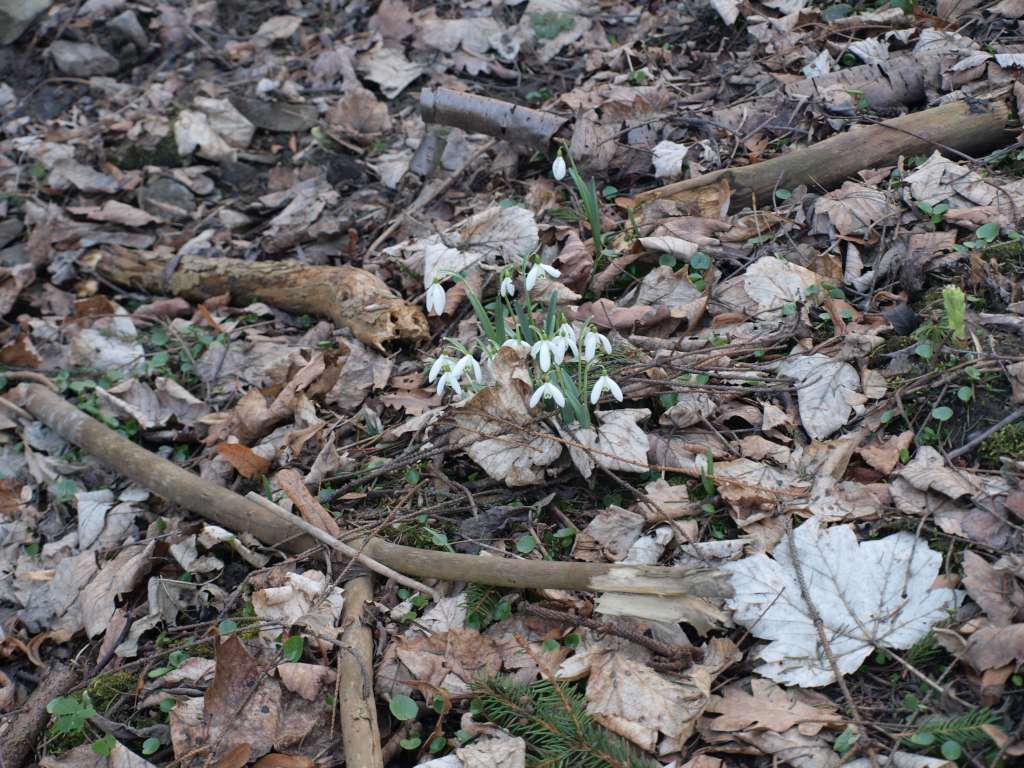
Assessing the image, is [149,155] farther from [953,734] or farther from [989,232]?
[953,734]

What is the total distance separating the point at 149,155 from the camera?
4.77m

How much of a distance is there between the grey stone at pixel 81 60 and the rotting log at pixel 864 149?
4040mm

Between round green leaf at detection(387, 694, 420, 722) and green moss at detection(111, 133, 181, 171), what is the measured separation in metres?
3.70

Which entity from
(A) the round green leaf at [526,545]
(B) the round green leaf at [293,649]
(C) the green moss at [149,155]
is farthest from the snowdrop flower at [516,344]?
(C) the green moss at [149,155]

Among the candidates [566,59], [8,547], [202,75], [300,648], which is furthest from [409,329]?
[202,75]

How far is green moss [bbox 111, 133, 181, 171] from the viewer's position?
4.75 metres

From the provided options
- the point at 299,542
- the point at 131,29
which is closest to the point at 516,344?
the point at 299,542

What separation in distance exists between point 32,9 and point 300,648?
5338mm

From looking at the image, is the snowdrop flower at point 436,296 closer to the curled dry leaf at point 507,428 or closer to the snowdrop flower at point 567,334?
the curled dry leaf at point 507,428

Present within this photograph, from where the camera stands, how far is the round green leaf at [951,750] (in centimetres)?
163

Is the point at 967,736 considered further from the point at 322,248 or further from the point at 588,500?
the point at 322,248

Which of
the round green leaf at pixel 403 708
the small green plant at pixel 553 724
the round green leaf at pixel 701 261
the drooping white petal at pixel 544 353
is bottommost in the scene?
the round green leaf at pixel 403 708

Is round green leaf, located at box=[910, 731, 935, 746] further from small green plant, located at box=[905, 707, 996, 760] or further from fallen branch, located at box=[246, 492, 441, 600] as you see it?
fallen branch, located at box=[246, 492, 441, 600]

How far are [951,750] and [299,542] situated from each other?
1.74m
